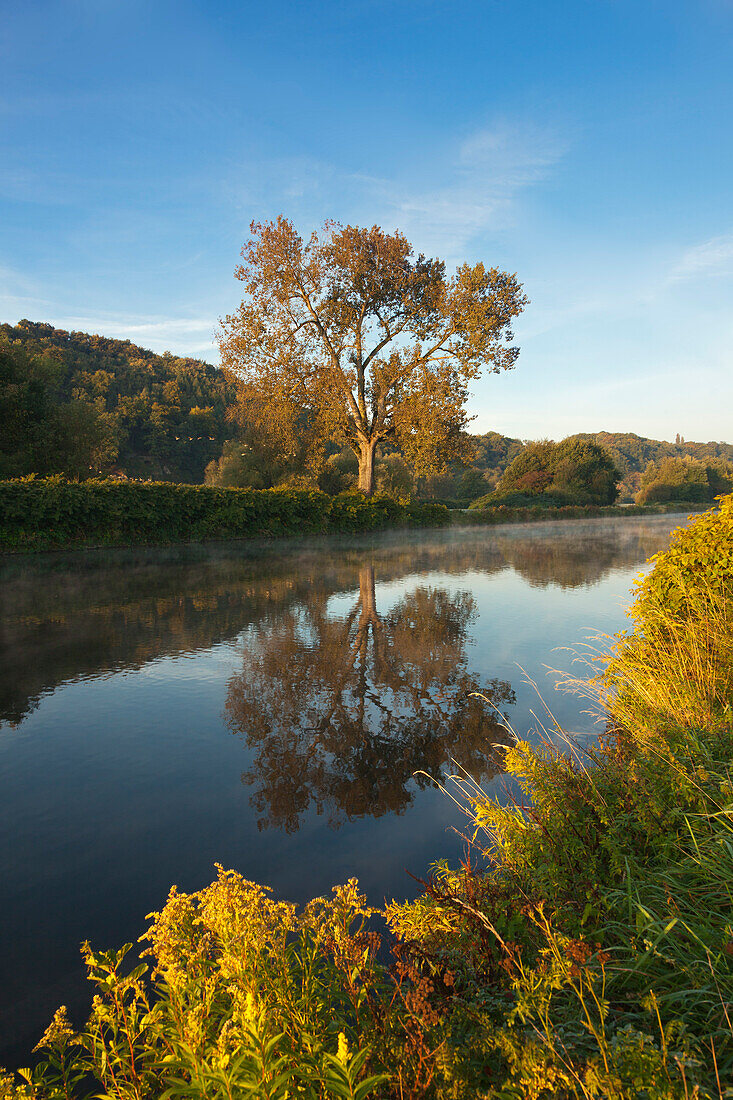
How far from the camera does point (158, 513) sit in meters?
20.0

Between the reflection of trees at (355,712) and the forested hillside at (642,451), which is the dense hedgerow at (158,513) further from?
the forested hillside at (642,451)

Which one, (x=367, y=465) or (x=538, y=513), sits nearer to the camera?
(x=367, y=465)

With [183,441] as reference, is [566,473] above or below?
below

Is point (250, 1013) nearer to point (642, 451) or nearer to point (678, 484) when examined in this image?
point (678, 484)

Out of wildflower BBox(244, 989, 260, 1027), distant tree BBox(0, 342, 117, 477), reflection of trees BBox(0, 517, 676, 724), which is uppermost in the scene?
distant tree BBox(0, 342, 117, 477)

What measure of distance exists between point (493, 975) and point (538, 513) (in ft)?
143

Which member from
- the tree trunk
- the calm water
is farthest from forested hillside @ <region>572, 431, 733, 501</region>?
the calm water

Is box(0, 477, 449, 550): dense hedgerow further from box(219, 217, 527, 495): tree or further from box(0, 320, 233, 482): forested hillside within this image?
box(0, 320, 233, 482): forested hillside

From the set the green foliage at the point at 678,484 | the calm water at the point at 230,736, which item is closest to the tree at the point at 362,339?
the calm water at the point at 230,736

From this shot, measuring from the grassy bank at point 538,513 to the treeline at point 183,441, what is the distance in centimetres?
259

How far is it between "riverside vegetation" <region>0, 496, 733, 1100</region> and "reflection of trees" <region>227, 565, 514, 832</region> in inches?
40.6

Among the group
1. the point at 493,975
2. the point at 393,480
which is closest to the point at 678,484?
the point at 393,480

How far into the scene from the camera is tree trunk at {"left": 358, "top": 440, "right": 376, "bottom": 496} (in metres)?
29.2

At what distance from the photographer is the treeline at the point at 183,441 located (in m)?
27.8
